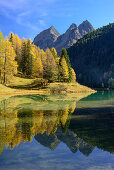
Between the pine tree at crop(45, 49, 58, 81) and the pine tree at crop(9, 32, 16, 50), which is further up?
the pine tree at crop(9, 32, 16, 50)

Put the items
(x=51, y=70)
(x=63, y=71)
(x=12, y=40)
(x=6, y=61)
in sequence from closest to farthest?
(x=6, y=61)
(x=51, y=70)
(x=63, y=71)
(x=12, y=40)

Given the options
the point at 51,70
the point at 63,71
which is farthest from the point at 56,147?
the point at 63,71

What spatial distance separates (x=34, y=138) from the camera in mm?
9812

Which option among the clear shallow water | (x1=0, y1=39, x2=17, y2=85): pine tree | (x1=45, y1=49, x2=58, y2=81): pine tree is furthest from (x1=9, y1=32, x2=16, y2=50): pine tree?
the clear shallow water

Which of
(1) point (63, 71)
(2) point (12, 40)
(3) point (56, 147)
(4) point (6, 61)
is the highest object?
(2) point (12, 40)

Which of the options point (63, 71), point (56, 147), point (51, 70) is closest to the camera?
point (56, 147)

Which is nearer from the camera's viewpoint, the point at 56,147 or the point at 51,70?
the point at 56,147

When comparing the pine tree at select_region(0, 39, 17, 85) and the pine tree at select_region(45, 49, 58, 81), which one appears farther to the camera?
the pine tree at select_region(45, 49, 58, 81)

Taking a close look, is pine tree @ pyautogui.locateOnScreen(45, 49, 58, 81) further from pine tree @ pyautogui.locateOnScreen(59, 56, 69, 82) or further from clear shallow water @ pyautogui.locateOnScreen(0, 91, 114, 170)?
clear shallow water @ pyautogui.locateOnScreen(0, 91, 114, 170)

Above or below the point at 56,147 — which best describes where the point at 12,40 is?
above

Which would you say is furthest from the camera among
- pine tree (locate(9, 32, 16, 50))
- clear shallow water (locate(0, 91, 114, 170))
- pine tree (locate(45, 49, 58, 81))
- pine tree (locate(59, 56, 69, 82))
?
pine tree (locate(9, 32, 16, 50))

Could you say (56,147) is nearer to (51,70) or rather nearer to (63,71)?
(51,70)

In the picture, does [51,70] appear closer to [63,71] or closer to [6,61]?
[63,71]

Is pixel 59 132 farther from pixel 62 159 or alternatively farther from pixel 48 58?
pixel 48 58
